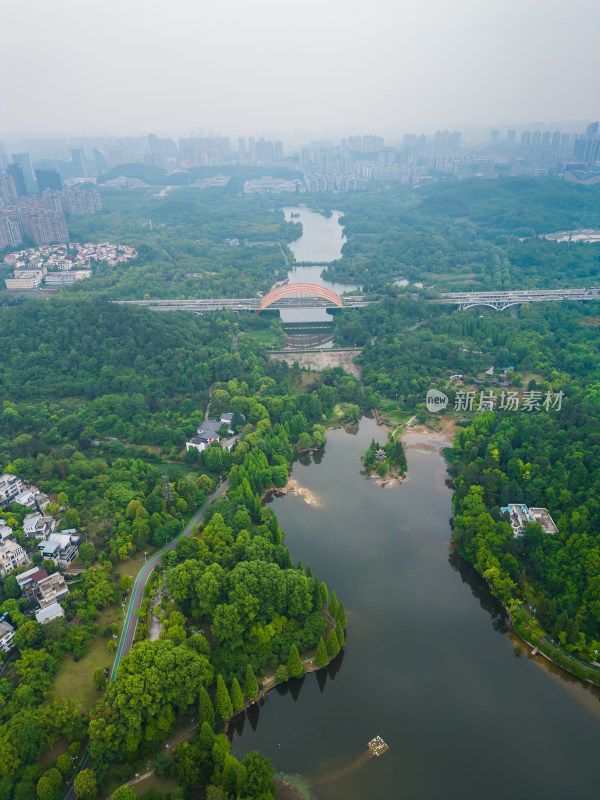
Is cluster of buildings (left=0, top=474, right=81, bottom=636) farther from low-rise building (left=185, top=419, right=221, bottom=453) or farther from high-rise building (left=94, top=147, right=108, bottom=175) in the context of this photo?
high-rise building (left=94, top=147, right=108, bottom=175)

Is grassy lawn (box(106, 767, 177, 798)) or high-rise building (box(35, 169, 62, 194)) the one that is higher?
high-rise building (box(35, 169, 62, 194))

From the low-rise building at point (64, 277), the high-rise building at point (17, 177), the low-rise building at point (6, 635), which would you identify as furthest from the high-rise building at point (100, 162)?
the low-rise building at point (6, 635)

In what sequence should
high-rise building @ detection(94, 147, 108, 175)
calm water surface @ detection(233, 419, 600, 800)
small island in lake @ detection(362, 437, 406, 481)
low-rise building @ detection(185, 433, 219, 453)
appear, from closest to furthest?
calm water surface @ detection(233, 419, 600, 800) → small island in lake @ detection(362, 437, 406, 481) → low-rise building @ detection(185, 433, 219, 453) → high-rise building @ detection(94, 147, 108, 175)

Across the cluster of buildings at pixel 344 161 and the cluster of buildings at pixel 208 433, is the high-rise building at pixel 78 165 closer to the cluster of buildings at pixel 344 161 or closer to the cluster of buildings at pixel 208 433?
the cluster of buildings at pixel 344 161

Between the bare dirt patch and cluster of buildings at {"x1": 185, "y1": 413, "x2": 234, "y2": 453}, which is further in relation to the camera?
the bare dirt patch

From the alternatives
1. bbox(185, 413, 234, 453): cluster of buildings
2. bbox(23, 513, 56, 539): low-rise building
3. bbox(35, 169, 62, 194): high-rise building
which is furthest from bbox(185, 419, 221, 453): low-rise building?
bbox(35, 169, 62, 194): high-rise building

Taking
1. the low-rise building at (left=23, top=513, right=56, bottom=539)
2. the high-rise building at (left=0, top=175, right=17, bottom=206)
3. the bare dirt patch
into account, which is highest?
the high-rise building at (left=0, top=175, right=17, bottom=206)


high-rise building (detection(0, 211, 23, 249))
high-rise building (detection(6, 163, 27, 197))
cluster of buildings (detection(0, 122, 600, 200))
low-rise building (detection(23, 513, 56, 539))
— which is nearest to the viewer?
low-rise building (detection(23, 513, 56, 539))

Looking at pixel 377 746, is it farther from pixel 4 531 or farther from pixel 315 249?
pixel 315 249
